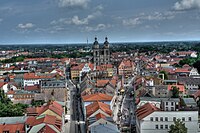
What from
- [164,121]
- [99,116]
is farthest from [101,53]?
[164,121]

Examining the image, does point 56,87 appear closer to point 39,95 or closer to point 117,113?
point 39,95

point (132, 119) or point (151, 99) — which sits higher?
point (151, 99)

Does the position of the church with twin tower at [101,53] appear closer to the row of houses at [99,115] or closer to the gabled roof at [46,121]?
the row of houses at [99,115]

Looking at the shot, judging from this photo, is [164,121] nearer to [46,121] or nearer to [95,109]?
[95,109]

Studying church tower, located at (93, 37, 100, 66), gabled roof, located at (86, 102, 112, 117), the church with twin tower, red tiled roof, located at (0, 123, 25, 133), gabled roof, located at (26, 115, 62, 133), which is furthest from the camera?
the church with twin tower

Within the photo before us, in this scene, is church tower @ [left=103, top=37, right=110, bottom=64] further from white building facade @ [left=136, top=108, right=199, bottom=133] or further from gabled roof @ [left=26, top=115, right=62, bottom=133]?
white building facade @ [left=136, top=108, right=199, bottom=133]

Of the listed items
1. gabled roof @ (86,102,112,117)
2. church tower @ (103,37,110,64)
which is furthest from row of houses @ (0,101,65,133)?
church tower @ (103,37,110,64)

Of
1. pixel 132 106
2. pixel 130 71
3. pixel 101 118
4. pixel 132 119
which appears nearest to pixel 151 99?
pixel 132 119

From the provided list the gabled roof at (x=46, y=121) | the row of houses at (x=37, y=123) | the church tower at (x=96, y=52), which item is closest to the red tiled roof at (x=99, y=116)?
the row of houses at (x=37, y=123)
